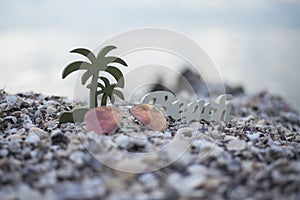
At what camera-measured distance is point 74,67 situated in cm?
225

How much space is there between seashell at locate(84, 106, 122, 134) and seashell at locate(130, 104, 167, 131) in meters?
0.13

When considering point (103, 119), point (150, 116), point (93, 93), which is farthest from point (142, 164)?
point (93, 93)

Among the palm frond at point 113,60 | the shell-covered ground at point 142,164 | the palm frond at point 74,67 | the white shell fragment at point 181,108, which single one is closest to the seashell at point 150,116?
the shell-covered ground at point 142,164

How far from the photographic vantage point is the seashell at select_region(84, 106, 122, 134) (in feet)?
6.65

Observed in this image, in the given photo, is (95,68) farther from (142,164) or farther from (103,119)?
(142,164)

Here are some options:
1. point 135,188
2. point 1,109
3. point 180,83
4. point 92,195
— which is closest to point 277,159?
point 135,188

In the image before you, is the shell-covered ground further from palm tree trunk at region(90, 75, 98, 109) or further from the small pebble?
palm tree trunk at region(90, 75, 98, 109)

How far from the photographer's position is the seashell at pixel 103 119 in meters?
2.03

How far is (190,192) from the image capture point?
4.77ft

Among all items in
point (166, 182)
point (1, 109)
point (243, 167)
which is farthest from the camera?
point (1, 109)

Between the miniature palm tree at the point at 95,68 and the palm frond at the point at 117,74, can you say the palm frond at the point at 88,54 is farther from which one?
the palm frond at the point at 117,74

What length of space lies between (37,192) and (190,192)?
1.83 ft

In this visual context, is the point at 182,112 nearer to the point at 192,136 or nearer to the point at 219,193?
the point at 192,136

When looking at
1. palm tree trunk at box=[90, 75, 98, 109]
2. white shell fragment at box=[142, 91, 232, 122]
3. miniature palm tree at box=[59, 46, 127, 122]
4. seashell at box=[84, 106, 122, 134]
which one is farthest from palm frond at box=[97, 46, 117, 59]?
white shell fragment at box=[142, 91, 232, 122]
